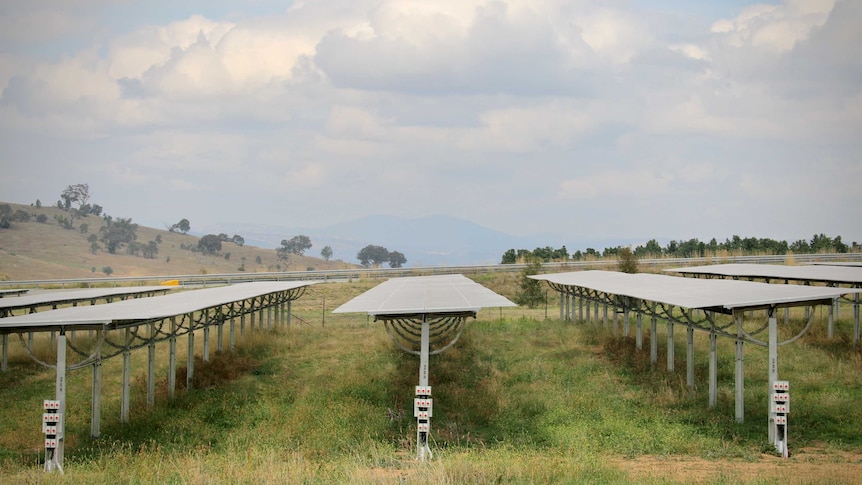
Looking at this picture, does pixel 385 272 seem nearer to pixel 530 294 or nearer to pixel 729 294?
pixel 530 294

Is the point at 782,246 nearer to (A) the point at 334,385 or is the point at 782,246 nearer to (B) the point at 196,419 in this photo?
(A) the point at 334,385

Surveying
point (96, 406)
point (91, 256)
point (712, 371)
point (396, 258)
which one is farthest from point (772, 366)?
point (396, 258)

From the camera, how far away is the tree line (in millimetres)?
63425

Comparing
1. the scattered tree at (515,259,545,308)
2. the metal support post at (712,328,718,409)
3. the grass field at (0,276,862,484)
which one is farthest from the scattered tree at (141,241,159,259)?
the metal support post at (712,328,718,409)

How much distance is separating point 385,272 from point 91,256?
70237mm

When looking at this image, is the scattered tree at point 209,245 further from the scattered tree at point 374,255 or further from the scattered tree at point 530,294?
the scattered tree at point 530,294

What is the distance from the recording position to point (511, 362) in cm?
2570

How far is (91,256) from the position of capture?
113562mm

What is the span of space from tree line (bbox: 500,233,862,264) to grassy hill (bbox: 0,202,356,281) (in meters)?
22.7

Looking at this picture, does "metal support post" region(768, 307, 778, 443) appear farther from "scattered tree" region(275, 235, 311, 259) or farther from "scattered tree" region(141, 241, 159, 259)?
"scattered tree" region(275, 235, 311, 259)

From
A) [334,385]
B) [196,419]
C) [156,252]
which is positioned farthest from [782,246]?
[156,252]

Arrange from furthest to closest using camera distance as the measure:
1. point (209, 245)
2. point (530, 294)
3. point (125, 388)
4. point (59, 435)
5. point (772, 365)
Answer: point (209, 245), point (530, 294), point (125, 388), point (772, 365), point (59, 435)

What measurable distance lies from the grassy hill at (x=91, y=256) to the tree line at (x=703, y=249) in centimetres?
2272

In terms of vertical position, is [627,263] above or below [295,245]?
below
